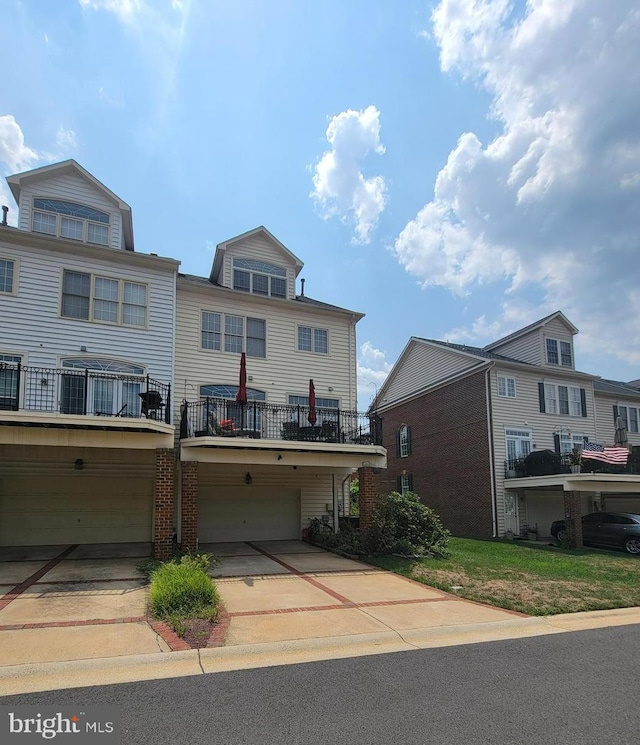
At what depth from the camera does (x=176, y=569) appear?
9.14 m

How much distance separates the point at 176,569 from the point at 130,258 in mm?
9812

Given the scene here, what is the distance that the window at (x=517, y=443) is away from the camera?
860 inches

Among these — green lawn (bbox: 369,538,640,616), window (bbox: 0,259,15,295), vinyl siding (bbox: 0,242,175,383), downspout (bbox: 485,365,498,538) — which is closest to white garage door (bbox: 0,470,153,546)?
vinyl siding (bbox: 0,242,175,383)

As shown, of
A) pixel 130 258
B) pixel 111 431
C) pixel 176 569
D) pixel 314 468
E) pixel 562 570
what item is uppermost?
pixel 130 258

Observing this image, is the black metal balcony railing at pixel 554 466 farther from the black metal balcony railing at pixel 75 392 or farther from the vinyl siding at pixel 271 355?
the black metal balcony railing at pixel 75 392

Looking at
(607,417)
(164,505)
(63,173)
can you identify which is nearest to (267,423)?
(164,505)

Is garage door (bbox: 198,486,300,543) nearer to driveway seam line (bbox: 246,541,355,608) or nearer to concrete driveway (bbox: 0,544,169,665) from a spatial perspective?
driveway seam line (bbox: 246,541,355,608)

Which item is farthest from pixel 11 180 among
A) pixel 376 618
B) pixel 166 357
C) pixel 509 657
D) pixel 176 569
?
pixel 509 657

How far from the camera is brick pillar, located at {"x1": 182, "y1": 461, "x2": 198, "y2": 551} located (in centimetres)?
1262

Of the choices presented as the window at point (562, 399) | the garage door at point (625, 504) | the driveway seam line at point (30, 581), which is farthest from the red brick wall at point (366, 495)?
the garage door at point (625, 504)

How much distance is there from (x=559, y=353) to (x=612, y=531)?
371 inches

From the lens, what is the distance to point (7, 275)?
46.8 ft

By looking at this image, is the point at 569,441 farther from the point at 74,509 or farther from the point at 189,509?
the point at 74,509

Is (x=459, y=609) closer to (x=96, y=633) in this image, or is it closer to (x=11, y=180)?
(x=96, y=633)
